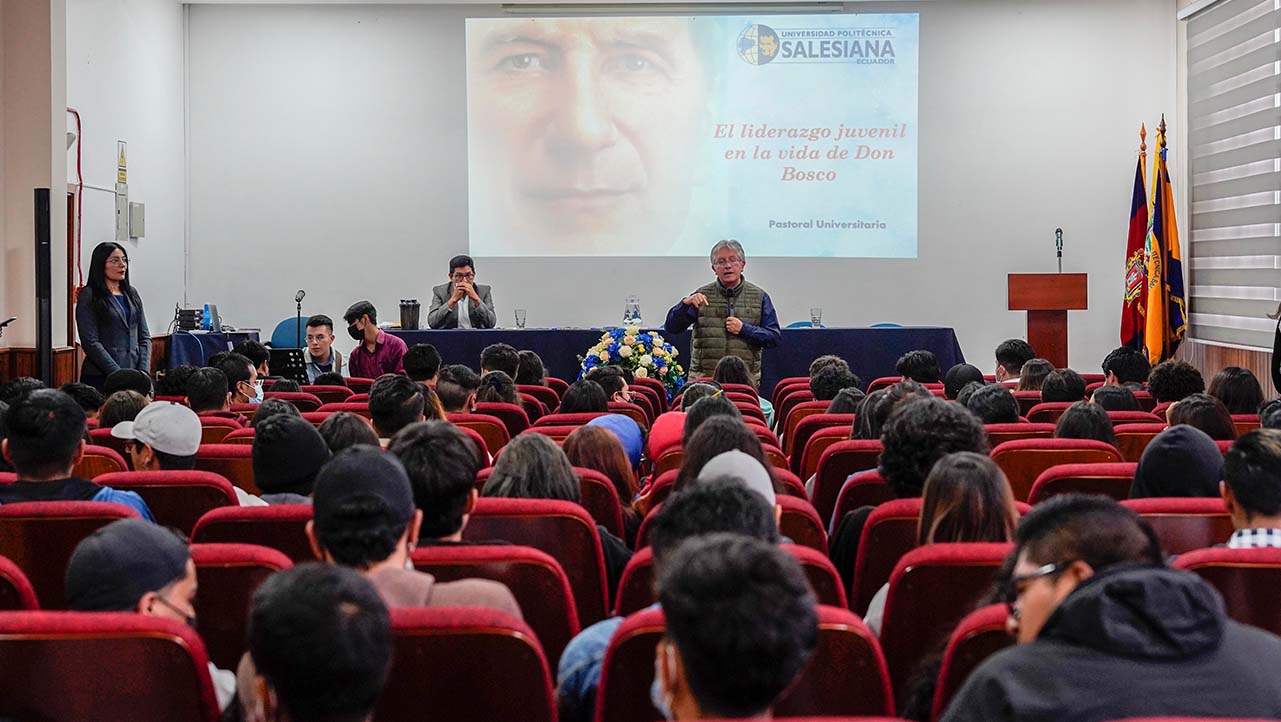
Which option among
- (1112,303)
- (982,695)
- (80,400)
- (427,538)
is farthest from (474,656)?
(1112,303)

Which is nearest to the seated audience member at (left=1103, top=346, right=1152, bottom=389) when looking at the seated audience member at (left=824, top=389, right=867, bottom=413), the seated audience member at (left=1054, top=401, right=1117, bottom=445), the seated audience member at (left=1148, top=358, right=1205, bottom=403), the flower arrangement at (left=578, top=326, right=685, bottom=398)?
the seated audience member at (left=1148, top=358, right=1205, bottom=403)

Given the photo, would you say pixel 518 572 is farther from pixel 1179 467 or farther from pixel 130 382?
pixel 130 382

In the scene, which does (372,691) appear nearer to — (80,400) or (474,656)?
(474,656)

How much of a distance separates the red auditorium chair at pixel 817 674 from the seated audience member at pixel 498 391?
4083 millimetres

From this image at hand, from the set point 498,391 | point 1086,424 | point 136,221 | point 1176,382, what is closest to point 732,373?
point 498,391

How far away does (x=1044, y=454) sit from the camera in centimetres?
394

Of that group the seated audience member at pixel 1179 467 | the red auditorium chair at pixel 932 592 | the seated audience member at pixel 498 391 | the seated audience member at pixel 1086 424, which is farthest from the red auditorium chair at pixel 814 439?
the red auditorium chair at pixel 932 592

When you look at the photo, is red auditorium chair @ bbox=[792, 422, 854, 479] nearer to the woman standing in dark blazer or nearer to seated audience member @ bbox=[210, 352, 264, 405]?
seated audience member @ bbox=[210, 352, 264, 405]

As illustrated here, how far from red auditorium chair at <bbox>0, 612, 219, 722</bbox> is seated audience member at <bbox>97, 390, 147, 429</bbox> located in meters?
3.26

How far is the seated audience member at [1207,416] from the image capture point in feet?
14.7

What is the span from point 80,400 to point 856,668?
4.44 metres

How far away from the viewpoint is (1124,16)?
11883mm

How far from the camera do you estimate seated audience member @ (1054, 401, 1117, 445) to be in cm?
430

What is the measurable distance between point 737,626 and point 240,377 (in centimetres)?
543
